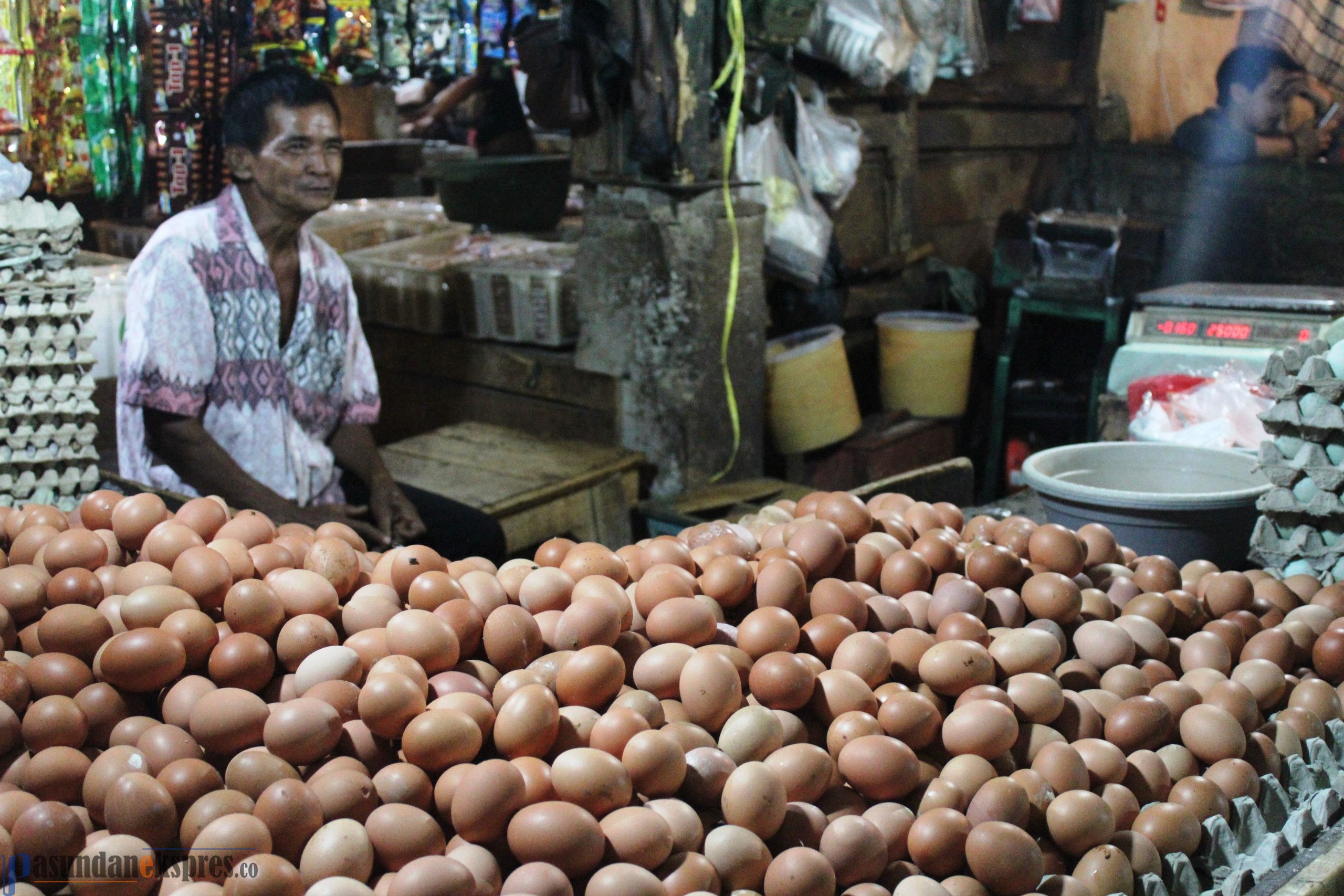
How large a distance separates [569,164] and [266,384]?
278 cm

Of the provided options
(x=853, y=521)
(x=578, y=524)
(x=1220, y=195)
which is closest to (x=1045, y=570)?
(x=853, y=521)

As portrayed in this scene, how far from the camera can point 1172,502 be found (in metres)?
2.21

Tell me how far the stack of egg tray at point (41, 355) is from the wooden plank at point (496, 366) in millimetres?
2369

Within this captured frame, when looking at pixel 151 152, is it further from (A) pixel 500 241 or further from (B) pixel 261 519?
(B) pixel 261 519

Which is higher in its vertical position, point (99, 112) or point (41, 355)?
point (99, 112)

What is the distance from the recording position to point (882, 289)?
6.10 metres

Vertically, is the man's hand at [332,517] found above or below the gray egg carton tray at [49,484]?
below

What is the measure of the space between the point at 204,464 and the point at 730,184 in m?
2.18

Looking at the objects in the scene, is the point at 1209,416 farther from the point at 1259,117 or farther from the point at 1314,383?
the point at 1259,117

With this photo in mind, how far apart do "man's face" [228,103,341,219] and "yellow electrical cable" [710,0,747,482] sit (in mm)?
1567

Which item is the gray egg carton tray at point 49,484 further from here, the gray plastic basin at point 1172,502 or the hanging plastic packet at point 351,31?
the hanging plastic packet at point 351,31

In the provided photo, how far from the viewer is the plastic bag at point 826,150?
515 centimetres

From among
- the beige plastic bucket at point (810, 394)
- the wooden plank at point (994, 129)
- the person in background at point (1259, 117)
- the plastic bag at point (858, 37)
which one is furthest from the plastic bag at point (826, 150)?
the person in background at point (1259, 117)

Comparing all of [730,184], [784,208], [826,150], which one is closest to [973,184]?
[826,150]
